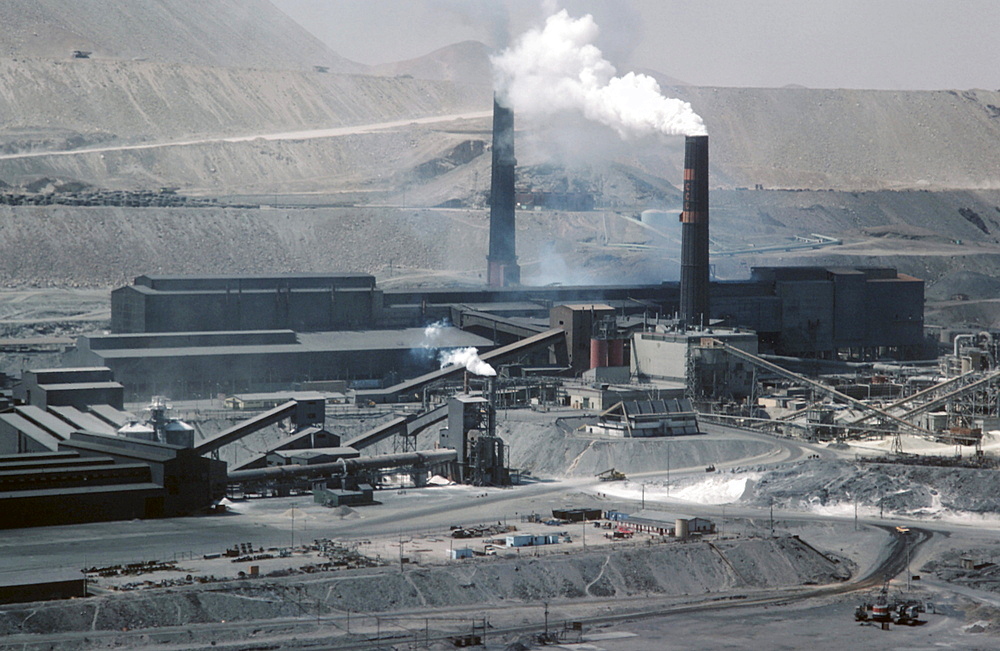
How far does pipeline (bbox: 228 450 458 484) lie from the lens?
247ft

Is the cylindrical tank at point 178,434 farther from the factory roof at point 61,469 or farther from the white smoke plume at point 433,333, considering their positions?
the white smoke plume at point 433,333

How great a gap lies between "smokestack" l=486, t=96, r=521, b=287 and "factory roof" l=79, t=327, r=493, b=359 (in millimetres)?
22521

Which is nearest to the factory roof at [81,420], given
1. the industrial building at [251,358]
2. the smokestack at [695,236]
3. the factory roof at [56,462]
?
the factory roof at [56,462]

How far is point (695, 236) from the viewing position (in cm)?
10606

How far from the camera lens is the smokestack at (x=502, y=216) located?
13362cm

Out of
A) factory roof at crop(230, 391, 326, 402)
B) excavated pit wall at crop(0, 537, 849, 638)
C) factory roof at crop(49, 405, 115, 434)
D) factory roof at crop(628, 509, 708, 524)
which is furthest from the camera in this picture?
factory roof at crop(230, 391, 326, 402)

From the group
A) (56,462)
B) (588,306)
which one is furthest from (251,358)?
(56,462)

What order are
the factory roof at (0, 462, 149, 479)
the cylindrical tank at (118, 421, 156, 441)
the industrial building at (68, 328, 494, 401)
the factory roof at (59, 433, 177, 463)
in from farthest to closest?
the industrial building at (68, 328, 494, 401)
the cylindrical tank at (118, 421, 156, 441)
the factory roof at (59, 433, 177, 463)
the factory roof at (0, 462, 149, 479)

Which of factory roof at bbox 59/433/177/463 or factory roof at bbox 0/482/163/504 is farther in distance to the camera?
factory roof at bbox 59/433/177/463

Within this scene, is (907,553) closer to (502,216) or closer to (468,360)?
(468,360)

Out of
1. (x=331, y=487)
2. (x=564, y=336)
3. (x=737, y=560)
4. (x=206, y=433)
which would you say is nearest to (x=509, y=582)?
(x=737, y=560)

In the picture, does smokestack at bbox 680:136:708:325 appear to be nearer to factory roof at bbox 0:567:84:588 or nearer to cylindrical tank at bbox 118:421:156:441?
cylindrical tank at bbox 118:421:156:441

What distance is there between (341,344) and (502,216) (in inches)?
1223

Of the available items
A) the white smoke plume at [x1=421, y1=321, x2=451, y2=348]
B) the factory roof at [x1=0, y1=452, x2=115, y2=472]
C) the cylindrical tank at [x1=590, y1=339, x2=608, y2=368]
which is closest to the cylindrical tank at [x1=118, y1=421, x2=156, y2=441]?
the factory roof at [x1=0, y1=452, x2=115, y2=472]
